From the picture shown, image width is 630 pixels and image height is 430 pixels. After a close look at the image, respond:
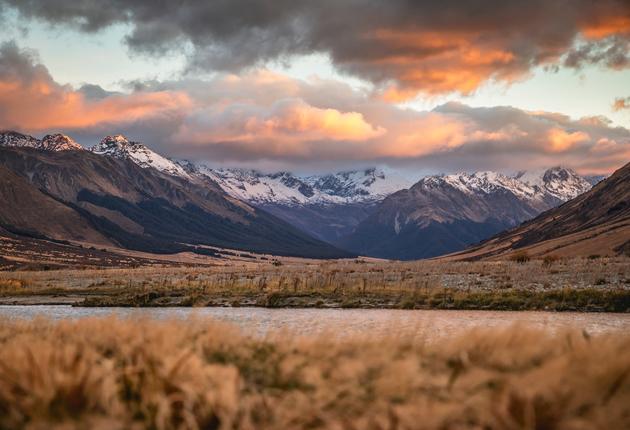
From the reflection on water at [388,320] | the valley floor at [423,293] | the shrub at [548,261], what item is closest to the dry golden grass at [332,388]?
the reflection on water at [388,320]

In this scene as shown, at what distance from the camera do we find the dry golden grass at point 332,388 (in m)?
8.66

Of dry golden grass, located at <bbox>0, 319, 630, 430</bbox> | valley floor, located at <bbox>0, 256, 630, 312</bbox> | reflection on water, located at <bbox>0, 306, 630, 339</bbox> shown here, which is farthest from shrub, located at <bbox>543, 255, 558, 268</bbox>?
dry golden grass, located at <bbox>0, 319, 630, 430</bbox>

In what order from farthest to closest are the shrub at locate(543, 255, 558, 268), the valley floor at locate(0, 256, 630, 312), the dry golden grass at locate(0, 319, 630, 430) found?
the shrub at locate(543, 255, 558, 268)
the valley floor at locate(0, 256, 630, 312)
the dry golden grass at locate(0, 319, 630, 430)

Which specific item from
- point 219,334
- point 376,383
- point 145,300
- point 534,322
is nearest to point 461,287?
point 534,322

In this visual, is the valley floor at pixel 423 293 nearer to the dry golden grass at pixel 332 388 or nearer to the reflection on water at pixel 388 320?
the reflection on water at pixel 388 320

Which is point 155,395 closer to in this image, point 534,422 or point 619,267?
point 534,422

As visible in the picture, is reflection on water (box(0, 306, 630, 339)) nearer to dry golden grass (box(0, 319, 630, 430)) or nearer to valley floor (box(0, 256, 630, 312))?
valley floor (box(0, 256, 630, 312))

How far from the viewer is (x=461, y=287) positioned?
4972 centimetres

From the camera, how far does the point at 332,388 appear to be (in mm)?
10188

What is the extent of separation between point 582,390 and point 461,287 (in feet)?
136

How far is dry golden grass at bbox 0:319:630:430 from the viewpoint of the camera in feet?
28.4

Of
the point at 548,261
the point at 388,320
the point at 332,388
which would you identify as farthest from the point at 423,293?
the point at 332,388

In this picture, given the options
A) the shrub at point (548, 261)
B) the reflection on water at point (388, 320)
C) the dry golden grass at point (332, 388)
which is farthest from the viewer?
the shrub at point (548, 261)

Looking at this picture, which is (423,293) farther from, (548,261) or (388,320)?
(548,261)
